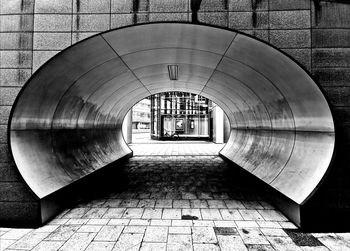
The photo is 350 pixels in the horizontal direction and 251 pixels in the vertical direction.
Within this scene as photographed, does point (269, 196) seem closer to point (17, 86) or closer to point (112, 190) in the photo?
point (112, 190)

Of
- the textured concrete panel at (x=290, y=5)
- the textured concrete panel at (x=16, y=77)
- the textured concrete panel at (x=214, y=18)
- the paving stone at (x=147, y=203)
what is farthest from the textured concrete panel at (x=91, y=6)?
the paving stone at (x=147, y=203)

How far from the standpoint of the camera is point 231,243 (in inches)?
137

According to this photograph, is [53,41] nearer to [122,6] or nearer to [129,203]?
[122,6]

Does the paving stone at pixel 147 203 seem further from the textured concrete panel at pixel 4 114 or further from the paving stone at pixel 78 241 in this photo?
the textured concrete panel at pixel 4 114

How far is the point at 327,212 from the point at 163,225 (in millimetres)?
3094

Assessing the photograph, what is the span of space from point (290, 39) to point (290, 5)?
679 millimetres

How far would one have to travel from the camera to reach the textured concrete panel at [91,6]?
4.29 metres

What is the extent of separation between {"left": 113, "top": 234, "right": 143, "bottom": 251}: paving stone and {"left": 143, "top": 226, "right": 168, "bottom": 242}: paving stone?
13 cm

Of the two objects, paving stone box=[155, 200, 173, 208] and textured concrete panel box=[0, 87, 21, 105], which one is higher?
textured concrete panel box=[0, 87, 21, 105]

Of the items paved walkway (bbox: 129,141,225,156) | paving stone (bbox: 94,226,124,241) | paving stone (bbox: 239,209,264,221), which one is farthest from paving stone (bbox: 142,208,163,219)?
paved walkway (bbox: 129,141,225,156)

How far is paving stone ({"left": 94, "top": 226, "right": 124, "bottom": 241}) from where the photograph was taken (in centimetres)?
363

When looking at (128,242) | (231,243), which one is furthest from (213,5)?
(128,242)

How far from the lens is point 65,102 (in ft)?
19.1

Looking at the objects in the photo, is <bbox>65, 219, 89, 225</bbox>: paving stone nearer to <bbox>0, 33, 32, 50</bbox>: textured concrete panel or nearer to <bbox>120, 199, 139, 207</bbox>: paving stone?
<bbox>120, 199, 139, 207</bbox>: paving stone
